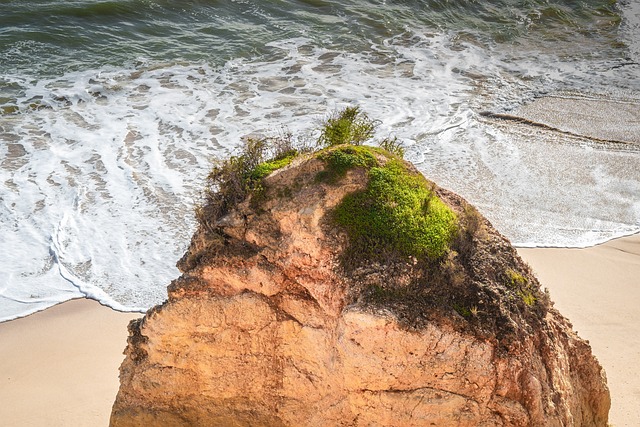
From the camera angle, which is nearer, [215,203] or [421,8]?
[215,203]

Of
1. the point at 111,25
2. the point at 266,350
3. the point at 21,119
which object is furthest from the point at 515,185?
the point at 111,25

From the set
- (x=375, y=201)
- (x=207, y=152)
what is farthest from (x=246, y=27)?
(x=375, y=201)

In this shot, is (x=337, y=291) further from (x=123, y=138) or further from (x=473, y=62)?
(x=473, y=62)

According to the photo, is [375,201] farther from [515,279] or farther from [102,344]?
[102,344]

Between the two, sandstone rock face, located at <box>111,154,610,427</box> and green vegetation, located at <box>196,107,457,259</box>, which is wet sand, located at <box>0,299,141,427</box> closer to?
sandstone rock face, located at <box>111,154,610,427</box>

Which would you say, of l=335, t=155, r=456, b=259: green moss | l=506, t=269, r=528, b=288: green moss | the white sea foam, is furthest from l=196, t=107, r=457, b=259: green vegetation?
the white sea foam

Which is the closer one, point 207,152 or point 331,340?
point 331,340

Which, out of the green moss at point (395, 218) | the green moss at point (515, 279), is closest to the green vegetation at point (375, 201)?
the green moss at point (395, 218)
